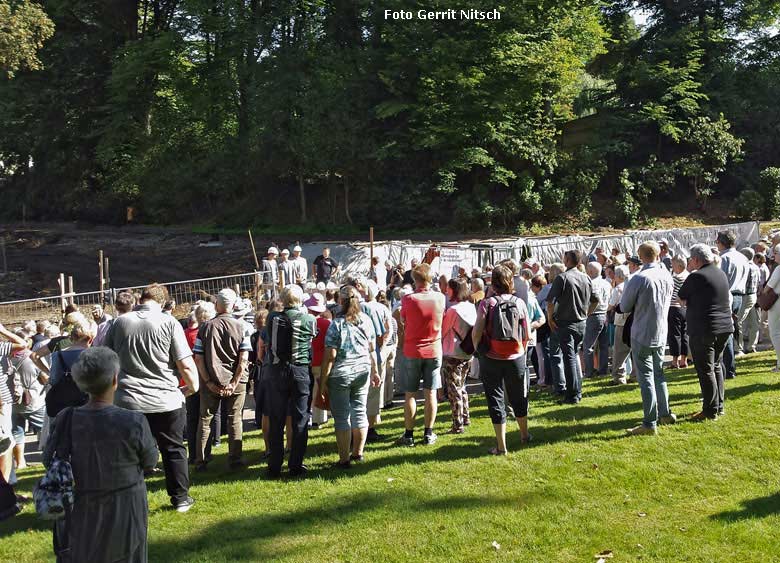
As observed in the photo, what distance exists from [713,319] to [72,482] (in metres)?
6.03

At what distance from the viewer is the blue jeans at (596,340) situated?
31.8 ft

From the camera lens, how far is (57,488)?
3545 mm

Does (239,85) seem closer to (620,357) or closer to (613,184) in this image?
(613,184)

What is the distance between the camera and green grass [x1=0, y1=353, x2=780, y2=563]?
4898 mm

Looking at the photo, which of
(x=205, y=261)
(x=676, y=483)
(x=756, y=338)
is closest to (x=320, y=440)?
(x=676, y=483)

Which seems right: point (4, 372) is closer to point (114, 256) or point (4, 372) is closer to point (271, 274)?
point (271, 274)

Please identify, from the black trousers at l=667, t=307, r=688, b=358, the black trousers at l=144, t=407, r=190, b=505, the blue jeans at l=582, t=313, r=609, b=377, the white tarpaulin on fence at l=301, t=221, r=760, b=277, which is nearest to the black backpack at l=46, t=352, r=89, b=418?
the black trousers at l=144, t=407, r=190, b=505

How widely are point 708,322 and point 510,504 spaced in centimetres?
301

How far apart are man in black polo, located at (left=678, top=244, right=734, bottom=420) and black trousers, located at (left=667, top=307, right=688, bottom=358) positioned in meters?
2.59

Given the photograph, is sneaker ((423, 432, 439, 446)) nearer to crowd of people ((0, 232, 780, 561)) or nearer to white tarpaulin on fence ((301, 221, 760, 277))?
crowd of people ((0, 232, 780, 561))

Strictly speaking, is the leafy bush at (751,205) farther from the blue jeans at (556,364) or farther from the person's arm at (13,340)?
the person's arm at (13,340)

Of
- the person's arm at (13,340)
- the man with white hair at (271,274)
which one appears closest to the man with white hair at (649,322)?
the person's arm at (13,340)

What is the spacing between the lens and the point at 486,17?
31.3 meters

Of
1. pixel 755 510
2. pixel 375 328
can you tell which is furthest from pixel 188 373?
pixel 755 510
